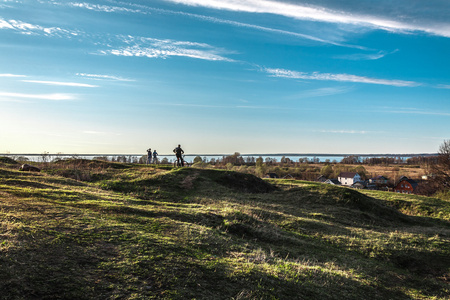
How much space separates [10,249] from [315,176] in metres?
112

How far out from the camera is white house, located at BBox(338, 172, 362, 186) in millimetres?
103125

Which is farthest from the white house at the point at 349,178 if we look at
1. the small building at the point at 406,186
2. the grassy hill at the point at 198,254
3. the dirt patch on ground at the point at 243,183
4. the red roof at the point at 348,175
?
the grassy hill at the point at 198,254

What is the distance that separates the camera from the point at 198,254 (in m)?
7.28

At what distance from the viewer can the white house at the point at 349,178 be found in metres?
103

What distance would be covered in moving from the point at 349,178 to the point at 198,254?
354ft

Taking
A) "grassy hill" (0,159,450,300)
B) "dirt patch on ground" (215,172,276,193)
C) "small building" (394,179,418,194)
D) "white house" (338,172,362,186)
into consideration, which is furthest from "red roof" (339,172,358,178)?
"grassy hill" (0,159,450,300)

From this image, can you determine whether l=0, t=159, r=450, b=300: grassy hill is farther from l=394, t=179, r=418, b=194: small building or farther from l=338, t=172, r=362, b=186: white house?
l=338, t=172, r=362, b=186: white house

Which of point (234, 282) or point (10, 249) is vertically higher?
point (10, 249)

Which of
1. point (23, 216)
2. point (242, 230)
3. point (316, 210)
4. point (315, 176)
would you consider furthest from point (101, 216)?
point (315, 176)

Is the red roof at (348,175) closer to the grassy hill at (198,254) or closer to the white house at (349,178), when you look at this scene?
the white house at (349,178)

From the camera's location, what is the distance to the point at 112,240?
23.2 feet

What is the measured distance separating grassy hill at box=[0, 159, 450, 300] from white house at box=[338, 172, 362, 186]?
9374 centimetres

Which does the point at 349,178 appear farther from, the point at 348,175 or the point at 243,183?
the point at 243,183

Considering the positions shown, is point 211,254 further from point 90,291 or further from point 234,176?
point 234,176
